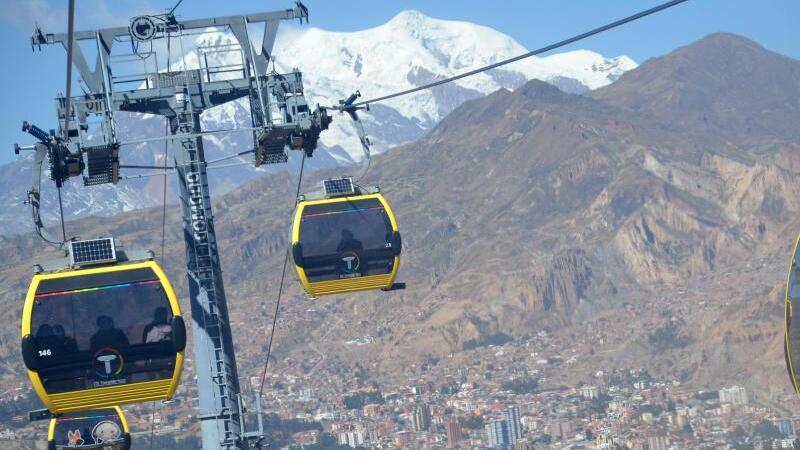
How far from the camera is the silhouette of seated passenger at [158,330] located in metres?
23.8

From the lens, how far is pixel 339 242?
29172 millimetres

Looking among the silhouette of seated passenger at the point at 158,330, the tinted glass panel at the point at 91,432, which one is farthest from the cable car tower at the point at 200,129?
the tinted glass panel at the point at 91,432

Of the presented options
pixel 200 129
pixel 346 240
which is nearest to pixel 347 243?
pixel 346 240

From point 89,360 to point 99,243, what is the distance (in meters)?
1.58

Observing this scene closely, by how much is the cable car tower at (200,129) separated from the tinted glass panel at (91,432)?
1137 cm

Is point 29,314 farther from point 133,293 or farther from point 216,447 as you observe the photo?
point 216,447

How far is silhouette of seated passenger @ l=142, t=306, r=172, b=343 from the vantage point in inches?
939

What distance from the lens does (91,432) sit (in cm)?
3881

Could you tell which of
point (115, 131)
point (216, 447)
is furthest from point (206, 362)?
point (115, 131)

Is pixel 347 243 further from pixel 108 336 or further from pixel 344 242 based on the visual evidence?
pixel 108 336

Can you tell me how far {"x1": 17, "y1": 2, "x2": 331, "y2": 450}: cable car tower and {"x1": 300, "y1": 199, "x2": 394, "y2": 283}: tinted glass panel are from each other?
6.67 feet

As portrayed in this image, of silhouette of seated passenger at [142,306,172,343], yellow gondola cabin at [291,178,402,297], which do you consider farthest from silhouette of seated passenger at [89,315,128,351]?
yellow gondola cabin at [291,178,402,297]

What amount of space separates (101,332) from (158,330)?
0.76 metres

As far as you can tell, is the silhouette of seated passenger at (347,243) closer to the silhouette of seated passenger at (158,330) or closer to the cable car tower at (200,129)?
the cable car tower at (200,129)
